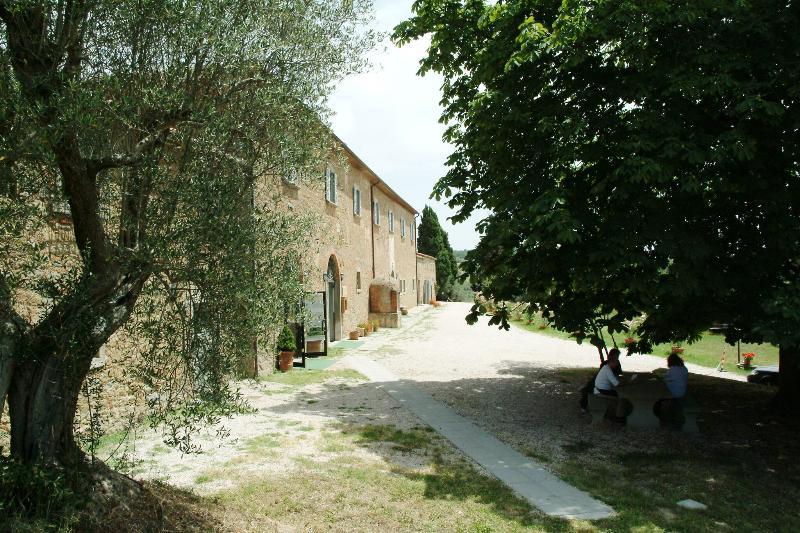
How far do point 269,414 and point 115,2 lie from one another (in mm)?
7497

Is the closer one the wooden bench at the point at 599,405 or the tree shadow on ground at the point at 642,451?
the tree shadow on ground at the point at 642,451

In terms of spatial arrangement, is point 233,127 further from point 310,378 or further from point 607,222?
point 310,378

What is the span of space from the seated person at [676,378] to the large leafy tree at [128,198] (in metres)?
7.54

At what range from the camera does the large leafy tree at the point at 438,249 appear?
59656 mm

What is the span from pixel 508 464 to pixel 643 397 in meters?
3.43

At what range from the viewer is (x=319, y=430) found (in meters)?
9.00

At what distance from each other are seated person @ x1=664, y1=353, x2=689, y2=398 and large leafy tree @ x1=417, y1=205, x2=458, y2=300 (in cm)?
4914

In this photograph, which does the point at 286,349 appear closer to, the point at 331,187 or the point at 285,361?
the point at 285,361

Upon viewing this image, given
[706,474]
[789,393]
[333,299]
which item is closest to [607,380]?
[706,474]

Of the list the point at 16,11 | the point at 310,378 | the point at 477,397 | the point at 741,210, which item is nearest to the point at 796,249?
the point at 741,210

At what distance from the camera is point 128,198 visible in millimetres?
4430

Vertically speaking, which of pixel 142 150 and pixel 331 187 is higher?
pixel 331 187

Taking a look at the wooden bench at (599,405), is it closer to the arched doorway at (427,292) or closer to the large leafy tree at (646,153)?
the large leafy tree at (646,153)

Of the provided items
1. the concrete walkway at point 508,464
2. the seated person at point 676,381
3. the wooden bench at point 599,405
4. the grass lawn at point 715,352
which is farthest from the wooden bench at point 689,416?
the grass lawn at point 715,352
